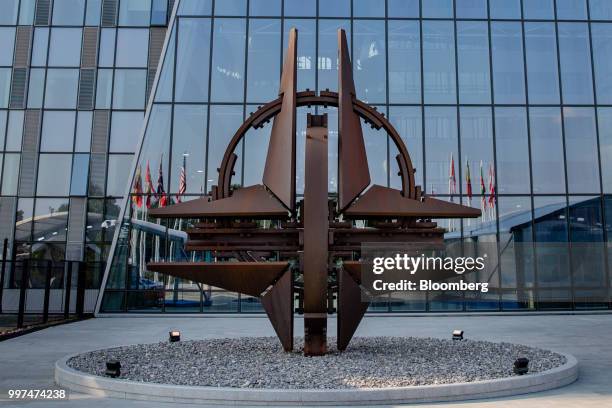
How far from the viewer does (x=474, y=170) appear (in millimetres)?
27094

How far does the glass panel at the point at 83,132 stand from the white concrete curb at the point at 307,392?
805 inches

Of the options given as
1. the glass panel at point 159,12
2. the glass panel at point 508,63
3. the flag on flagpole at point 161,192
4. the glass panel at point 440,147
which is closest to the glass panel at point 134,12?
the glass panel at point 159,12

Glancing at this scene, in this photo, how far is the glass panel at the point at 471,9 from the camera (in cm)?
2878

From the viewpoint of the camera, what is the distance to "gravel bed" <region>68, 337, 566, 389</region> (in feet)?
31.9

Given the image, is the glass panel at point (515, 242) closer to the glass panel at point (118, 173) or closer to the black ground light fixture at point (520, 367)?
the black ground light fixture at point (520, 367)

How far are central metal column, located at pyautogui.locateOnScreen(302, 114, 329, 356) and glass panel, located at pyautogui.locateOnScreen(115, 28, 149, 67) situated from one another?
19412 millimetres

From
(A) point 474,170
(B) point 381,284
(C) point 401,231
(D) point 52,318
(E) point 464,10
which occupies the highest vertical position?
(E) point 464,10

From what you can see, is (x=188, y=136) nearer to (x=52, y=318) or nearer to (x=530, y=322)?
(x=52, y=318)

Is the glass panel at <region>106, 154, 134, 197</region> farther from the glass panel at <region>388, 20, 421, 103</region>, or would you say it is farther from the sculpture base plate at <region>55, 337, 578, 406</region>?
the sculpture base plate at <region>55, 337, 578, 406</region>

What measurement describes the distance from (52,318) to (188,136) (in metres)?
9.90

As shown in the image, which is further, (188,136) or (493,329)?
(188,136)

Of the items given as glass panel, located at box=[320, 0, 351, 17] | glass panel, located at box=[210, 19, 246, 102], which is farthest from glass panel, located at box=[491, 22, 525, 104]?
glass panel, located at box=[210, 19, 246, 102]

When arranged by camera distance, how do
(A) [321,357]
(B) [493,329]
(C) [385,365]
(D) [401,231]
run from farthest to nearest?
(B) [493,329], (D) [401,231], (A) [321,357], (C) [385,365]

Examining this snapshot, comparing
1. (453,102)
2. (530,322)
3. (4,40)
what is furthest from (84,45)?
(530,322)
